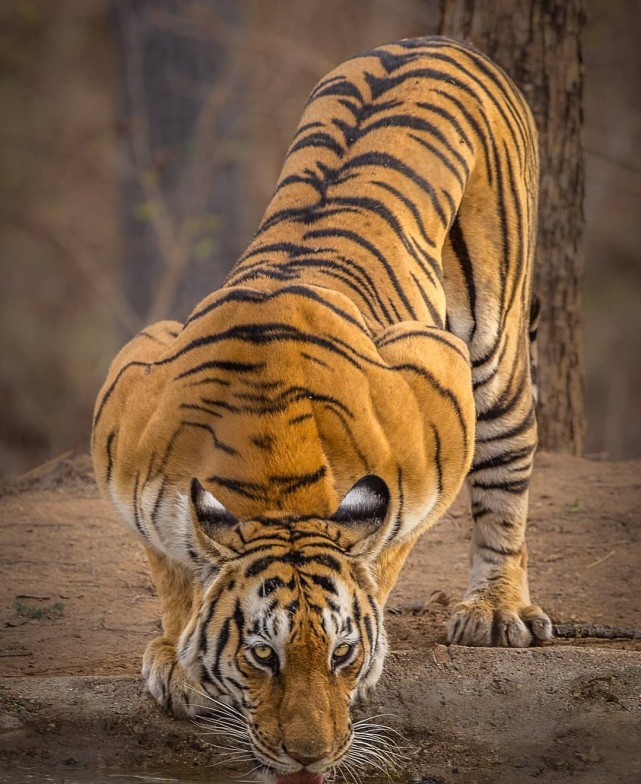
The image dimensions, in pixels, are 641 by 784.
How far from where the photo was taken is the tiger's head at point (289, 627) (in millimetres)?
3115

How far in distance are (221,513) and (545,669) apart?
4.00 feet

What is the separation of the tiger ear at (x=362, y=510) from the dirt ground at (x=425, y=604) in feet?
2.40

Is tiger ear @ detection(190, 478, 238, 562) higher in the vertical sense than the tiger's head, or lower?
higher

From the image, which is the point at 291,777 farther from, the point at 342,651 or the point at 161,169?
the point at 161,169

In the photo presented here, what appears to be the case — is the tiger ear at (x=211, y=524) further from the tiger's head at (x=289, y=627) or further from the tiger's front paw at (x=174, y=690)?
the tiger's front paw at (x=174, y=690)

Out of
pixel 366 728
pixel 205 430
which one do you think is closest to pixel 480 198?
pixel 205 430

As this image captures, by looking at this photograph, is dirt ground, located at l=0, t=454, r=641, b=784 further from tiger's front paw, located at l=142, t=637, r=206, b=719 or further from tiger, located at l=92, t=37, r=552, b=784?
tiger, located at l=92, t=37, r=552, b=784

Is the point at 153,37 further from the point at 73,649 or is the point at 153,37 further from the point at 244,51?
the point at 73,649

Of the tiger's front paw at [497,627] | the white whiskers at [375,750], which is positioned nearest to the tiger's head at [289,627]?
the white whiskers at [375,750]

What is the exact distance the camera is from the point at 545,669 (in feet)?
12.8

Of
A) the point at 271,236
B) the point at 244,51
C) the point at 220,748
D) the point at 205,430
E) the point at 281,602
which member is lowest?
the point at 220,748

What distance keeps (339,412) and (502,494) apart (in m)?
1.52

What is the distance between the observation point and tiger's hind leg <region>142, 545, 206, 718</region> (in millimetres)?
3758

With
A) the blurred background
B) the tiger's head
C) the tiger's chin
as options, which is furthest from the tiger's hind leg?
the blurred background
